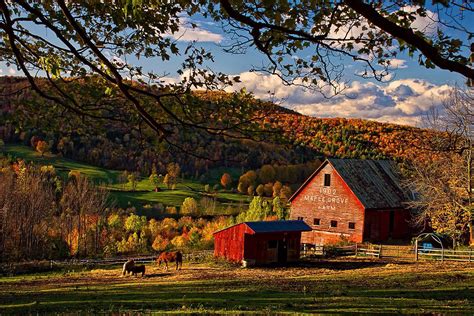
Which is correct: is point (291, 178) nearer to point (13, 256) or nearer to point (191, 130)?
point (13, 256)

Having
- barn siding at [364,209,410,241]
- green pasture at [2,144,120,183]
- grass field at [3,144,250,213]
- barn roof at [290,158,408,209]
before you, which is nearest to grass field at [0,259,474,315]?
barn siding at [364,209,410,241]

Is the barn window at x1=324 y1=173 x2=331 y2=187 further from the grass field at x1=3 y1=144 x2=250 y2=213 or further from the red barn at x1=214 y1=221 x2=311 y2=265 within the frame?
the grass field at x1=3 y1=144 x2=250 y2=213

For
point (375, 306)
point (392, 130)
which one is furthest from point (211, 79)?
point (392, 130)

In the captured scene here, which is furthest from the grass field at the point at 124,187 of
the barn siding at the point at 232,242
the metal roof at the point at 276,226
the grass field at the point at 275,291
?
the grass field at the point at 275,291

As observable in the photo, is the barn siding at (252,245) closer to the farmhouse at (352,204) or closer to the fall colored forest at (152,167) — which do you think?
the fall colored forest at (152,167)

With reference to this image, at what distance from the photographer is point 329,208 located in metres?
47.3

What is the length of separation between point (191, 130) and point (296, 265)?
95.8 feet

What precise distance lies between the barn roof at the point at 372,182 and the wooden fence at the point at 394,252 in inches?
215

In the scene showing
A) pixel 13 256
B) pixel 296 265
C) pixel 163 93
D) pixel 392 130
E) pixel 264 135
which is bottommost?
pixel 13 256

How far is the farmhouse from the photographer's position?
149 feet

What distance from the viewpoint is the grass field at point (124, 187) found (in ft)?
378

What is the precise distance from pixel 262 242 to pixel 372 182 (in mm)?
15527

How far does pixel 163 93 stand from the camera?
885 cm

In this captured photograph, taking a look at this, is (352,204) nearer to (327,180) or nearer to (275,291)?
(327,180)
